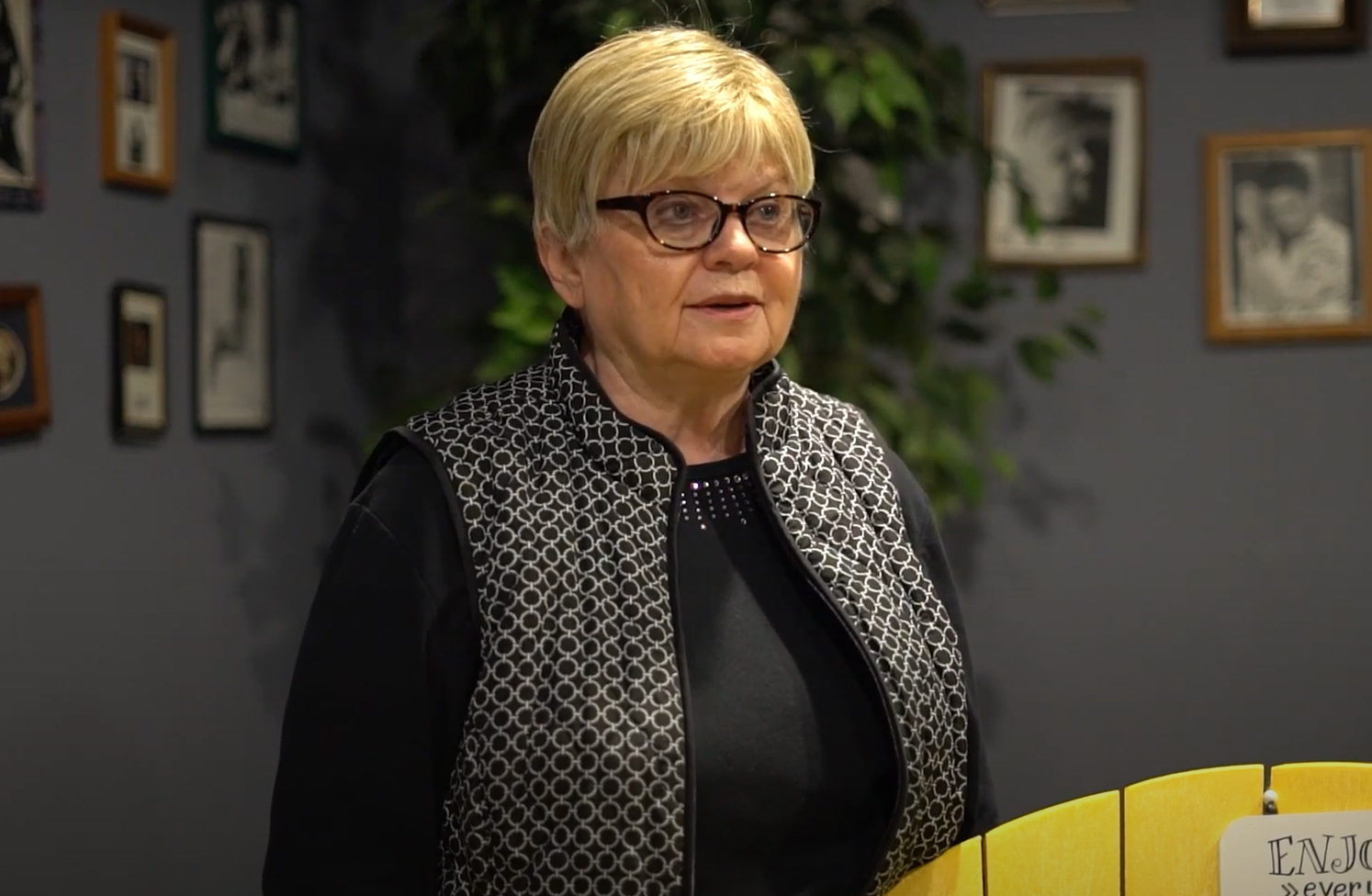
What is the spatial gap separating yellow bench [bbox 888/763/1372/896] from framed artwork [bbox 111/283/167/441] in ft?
5.36

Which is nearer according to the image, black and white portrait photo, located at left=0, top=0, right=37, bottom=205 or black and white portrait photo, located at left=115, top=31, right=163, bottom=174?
black and white portrait photo, located at left=0, top=0, right=37, bottom=205

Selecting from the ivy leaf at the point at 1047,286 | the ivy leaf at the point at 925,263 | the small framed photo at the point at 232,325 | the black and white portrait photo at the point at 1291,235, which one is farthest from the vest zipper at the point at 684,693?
the black and white portrait photo at the point at 1291,235

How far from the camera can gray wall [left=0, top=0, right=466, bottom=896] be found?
7.77 feet

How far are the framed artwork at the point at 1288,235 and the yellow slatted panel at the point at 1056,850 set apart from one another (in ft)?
6.52

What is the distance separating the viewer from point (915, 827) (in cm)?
131

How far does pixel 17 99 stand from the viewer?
2301 mm

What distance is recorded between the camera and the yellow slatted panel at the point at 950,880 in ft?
4.28

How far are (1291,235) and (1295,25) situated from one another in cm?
38

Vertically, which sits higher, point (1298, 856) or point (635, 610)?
point (635, 610)

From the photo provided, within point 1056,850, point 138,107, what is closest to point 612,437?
point 1056,850

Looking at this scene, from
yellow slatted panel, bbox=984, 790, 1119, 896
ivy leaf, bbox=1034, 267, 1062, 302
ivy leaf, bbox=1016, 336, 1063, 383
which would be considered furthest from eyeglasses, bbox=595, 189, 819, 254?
ivy leaf, bbox=1034, 267, 1062, 302

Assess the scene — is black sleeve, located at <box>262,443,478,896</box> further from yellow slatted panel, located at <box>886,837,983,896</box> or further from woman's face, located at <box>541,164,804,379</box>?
yellow slatted panel, located at <box>886,837,983,896</box>

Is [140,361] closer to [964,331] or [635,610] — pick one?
[964,331]

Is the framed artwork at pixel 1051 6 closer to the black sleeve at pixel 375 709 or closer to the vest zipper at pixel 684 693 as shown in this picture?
the vest zipper at pixel 684 693
